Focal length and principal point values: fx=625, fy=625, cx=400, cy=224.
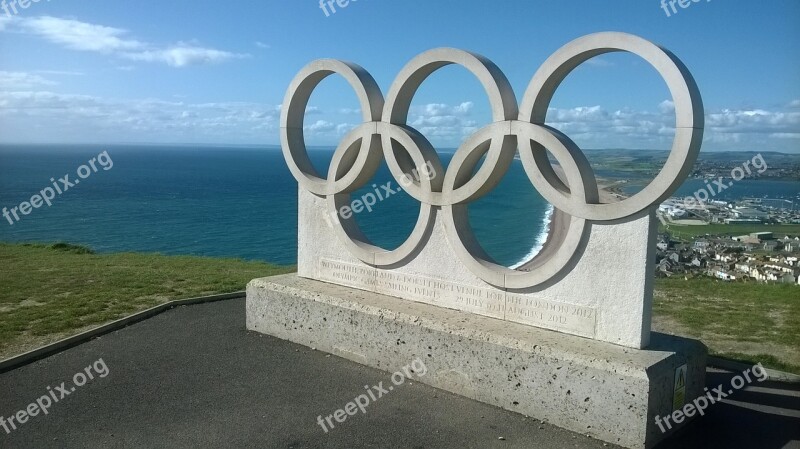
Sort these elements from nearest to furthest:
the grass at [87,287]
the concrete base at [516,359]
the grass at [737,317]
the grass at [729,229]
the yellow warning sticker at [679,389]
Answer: the concrete base at [516,359]
the yellow warning sticker at [679,389]
the grass at [737,317]
the grass at [87,287]
the grass at [729,229]

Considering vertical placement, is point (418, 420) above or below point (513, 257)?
above

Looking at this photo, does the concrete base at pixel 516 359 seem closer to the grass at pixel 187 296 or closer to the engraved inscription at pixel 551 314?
the engraved inscription at pixel 551 314

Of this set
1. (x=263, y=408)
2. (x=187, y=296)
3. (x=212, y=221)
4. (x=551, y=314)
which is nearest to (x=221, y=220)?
(x=212, y=221)

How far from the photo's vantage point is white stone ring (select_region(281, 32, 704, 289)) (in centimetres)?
690

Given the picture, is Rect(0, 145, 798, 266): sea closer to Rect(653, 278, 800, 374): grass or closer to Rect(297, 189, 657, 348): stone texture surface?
Rect(653, 278, 800, 374): grass

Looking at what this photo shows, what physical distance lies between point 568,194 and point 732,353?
456cm

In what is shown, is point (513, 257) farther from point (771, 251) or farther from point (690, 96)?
point (690, 96)

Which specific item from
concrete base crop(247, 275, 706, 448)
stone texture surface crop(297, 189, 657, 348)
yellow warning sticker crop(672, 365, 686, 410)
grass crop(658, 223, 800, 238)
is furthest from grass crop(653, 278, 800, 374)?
grass crop(658, 223, 800, 238)

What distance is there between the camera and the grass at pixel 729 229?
20.9 meters

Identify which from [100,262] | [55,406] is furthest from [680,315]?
[100,262]

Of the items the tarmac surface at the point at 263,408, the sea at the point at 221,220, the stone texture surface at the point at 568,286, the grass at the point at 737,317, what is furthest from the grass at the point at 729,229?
the stone texture surface at the point at 568,286

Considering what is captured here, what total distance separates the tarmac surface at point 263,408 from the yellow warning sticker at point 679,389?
1.18 feet

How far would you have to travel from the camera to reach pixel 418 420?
7.51 meters

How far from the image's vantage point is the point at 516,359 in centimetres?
754
